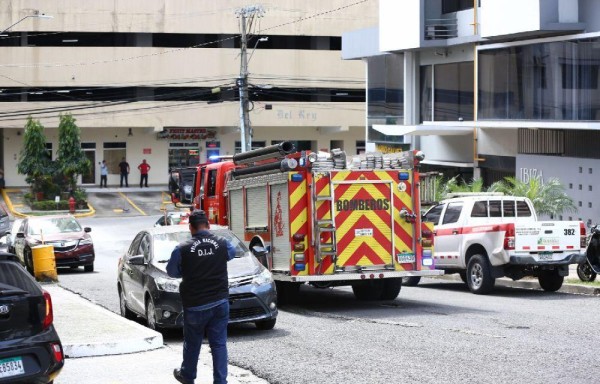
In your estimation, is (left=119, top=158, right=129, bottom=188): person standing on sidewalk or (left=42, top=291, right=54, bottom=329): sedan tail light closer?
(left=42, top=291, right=54, bottom=329): sedan tail light

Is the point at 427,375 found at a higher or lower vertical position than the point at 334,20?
lower

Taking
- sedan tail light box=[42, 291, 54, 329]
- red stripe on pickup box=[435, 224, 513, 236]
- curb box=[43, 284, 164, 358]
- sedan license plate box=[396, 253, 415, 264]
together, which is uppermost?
sedan tail light box=[42, 291, 54, 329]

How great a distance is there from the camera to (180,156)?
6819cm

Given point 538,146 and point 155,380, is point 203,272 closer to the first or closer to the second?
point 155,380

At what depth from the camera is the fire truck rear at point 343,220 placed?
17.8m

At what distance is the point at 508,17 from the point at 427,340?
2158 centimetres

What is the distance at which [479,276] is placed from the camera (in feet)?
69.8

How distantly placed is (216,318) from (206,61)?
182 ft

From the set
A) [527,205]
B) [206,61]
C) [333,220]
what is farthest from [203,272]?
[206,61]

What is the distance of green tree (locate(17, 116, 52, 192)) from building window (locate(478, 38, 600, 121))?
89.9 ft

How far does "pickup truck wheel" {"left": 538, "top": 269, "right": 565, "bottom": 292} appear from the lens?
21500 mm

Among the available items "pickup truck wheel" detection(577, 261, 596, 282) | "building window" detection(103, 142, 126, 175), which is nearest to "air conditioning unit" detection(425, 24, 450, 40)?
"pickup truck wheel" detection(577, 261, 596, 282)

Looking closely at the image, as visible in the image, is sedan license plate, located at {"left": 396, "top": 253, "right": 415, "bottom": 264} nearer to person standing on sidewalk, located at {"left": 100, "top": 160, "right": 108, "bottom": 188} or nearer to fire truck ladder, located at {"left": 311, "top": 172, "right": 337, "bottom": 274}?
fire truck ladder, located at {"left": 311, "top": 172, "right": 337, "bottom": 274}

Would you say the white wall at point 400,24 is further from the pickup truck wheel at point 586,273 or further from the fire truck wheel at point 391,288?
the fire truck wheel at point 391,288
